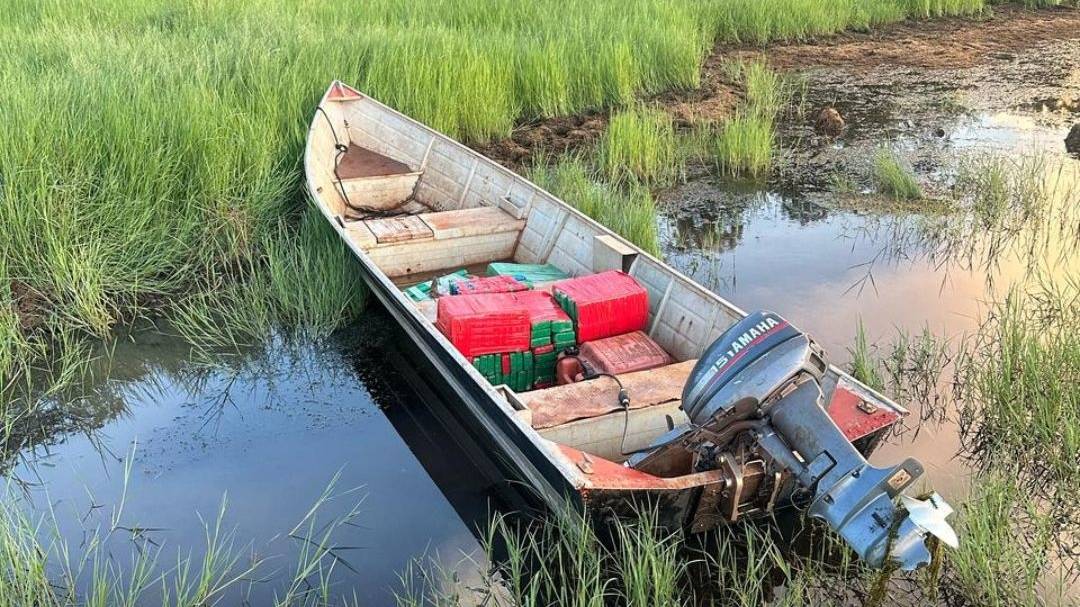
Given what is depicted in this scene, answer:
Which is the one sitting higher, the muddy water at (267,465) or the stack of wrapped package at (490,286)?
the stack of wrapped package at (490,286)

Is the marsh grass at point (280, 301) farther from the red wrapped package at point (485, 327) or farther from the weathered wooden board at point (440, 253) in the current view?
the red wrapped package at point (485, 327)

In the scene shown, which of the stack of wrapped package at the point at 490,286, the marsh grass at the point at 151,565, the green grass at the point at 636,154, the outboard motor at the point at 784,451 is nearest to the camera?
the outboard motor at the point at 784,451

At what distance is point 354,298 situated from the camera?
18.5 ft

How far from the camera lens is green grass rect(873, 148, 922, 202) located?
7219mm

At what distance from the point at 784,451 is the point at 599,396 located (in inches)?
44.1

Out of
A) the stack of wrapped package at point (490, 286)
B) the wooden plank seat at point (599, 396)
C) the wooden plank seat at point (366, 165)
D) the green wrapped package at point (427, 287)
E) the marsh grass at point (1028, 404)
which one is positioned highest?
the wooden plank seat at point (366, 165)

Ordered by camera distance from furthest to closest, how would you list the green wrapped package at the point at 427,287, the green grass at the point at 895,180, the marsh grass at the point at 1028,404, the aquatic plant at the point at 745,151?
1. the aquatic plant at the point at 745,151
2. the green grass at the point at 895,180
3. the green wrapped package at the point at 427,287
4. the marsh grass at the point at 1028,404

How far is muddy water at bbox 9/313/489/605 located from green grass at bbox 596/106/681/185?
2940 millimetres

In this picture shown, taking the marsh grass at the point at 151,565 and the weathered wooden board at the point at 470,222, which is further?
the weathered wooden board at the point at 470,222

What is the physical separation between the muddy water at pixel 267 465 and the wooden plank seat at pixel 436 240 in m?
0.62

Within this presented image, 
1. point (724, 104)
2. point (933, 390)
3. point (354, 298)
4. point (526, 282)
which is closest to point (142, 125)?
Result: point (354, 298)

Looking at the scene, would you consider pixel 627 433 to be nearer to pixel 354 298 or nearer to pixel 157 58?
pixel 354 298

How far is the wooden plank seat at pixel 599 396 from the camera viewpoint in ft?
12.6

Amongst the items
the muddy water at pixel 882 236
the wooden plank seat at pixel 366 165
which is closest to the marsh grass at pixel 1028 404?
the muddy water at pixel 882 236
